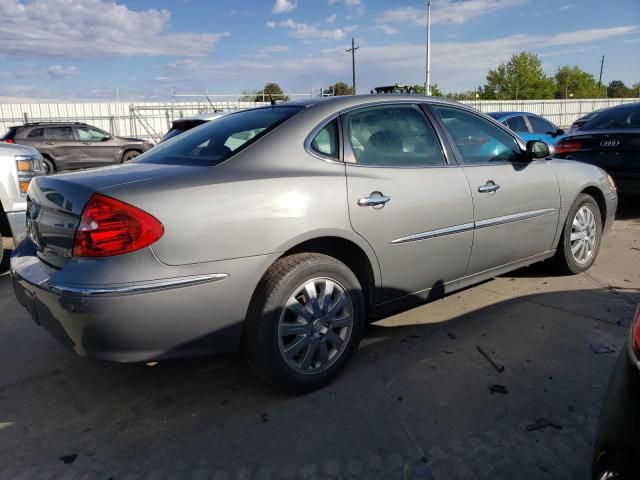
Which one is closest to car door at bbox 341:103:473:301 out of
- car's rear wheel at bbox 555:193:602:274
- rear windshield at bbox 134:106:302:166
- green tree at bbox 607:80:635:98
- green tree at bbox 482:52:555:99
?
rear windshield at bbox 134:106:302:166

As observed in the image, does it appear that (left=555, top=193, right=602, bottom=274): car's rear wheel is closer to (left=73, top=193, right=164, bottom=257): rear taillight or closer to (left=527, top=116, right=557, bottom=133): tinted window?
(left=73, top=193, right=164, bottom=257): rear taillight

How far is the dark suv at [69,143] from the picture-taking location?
49.7ft

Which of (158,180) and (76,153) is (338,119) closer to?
(158,180)

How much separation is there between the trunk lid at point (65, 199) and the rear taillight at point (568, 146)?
639 centimetres

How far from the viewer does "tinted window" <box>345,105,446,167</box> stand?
124 inches

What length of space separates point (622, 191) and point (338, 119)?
5467mm

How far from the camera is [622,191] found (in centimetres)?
693

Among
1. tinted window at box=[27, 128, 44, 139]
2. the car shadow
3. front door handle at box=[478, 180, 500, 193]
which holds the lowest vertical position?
the car shadow

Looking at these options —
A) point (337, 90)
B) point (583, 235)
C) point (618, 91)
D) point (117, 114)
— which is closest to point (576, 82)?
point (618, 91)

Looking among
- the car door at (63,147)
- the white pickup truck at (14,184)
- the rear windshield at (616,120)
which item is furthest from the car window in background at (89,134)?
the rear windshield at (616,120)

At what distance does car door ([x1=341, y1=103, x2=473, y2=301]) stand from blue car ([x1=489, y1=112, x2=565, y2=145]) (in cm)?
797

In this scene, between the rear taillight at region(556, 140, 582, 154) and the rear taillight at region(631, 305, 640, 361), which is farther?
the rear taillight at region(556, 140, 582, 154)

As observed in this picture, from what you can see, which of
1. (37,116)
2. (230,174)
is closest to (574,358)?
(230,174)

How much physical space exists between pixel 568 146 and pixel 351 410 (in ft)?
20.5
